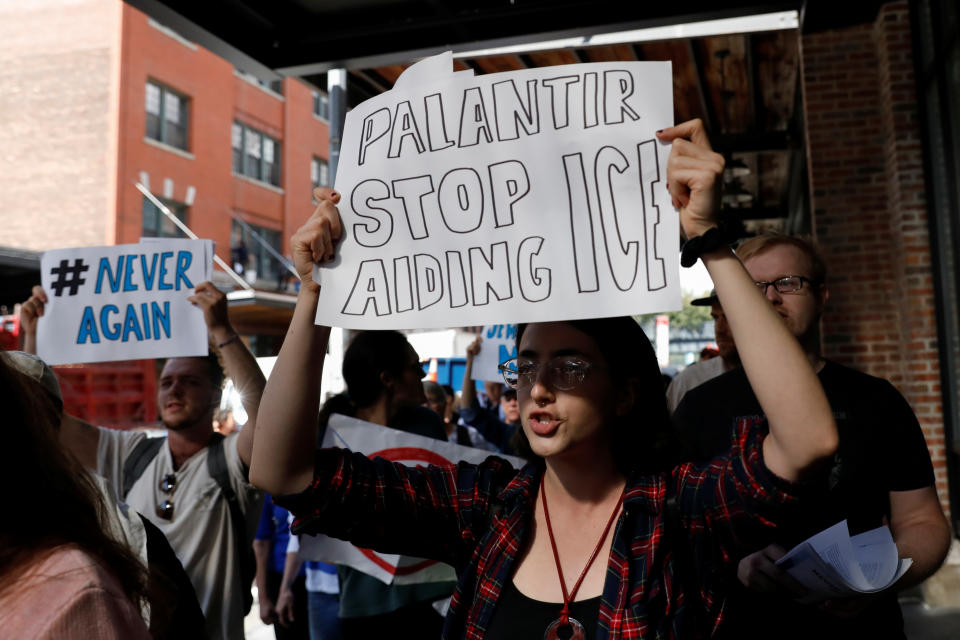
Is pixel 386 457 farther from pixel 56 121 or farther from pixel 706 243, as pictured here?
pixel 56 121

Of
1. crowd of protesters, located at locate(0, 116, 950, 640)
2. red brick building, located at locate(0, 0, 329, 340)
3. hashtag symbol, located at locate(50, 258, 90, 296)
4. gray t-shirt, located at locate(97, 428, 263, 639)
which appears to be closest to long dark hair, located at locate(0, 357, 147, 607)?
crowd of protesters, located at locate(0, 116, 950, 640)

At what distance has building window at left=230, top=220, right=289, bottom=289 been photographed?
2345 cm

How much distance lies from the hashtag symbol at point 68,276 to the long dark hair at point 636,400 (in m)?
2.74

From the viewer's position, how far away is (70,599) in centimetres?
134

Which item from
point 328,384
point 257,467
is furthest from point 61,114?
point 257,467

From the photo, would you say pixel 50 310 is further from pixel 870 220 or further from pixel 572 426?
pixel 870 220

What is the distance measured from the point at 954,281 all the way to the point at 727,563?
202 inches

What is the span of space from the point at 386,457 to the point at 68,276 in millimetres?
1701

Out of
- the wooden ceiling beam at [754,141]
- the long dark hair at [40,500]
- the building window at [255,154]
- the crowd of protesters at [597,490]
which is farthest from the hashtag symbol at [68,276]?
the building window at [255,154]

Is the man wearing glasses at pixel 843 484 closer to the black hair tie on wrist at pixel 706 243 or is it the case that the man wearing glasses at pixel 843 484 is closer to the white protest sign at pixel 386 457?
the black hair tie on wrist at pixel 706 243

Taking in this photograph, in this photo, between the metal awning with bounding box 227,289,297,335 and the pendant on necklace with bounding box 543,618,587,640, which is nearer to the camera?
the pendant on necklace with bounding box 543,618,587,640

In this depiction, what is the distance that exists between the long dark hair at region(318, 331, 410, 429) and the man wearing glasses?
1754 mm

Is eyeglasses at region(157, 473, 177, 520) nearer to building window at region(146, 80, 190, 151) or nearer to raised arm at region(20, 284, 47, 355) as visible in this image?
raised arm at region(20, 284, 47, 355)

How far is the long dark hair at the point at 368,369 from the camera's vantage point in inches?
157
